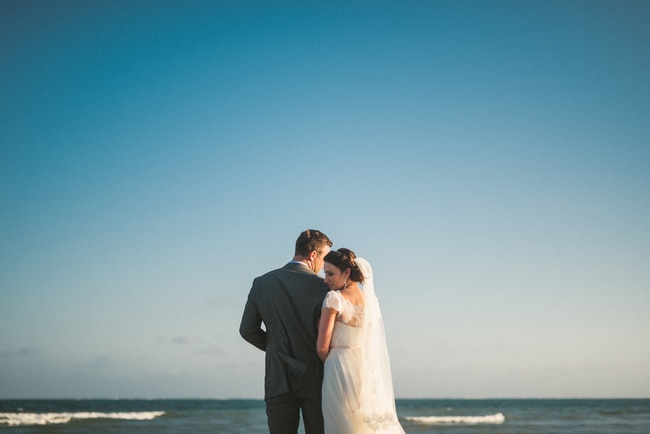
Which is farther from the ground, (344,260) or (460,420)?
(344,260)

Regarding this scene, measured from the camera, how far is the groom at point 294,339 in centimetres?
420

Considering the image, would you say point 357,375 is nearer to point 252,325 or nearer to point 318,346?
point 318,346

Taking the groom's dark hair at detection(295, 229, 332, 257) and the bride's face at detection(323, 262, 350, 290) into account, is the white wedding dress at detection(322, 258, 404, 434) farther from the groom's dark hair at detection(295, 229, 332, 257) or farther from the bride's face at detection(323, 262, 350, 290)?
the groom's dark hair at detection(295, 229, 332, 257)

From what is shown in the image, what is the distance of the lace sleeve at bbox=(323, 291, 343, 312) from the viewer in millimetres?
4117

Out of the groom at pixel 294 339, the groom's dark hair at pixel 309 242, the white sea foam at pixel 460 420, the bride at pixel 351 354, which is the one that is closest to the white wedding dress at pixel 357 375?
the bride at pixel 351 354

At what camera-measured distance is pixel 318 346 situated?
422cm

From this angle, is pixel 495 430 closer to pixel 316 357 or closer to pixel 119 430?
pixel 119 430

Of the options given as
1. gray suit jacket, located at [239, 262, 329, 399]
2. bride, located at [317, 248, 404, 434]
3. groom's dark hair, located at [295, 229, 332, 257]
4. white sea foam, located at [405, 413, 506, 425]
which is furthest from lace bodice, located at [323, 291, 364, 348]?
white sea foam, located at [405, 413, 506, 425]

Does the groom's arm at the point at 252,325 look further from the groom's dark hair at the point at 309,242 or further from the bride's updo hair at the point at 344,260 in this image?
the bride's updo hair at the point at 344,260

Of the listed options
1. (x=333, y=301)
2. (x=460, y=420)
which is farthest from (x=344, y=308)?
(x=460, y=420)

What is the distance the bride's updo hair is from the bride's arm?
329 mm

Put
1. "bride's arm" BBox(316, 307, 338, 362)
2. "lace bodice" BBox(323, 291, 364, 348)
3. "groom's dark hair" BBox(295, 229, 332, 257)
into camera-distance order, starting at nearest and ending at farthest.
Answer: "bride's arm" BBox(316, 307, 338, 362) → "lace bodice" BBox(323, 291, 364, 348) → "groom's dark hair" BBox(295, 229, 332, 257)

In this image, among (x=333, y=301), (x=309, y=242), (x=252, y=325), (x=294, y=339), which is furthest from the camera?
(x=252, y=325)

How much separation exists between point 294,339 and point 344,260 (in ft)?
2.13
